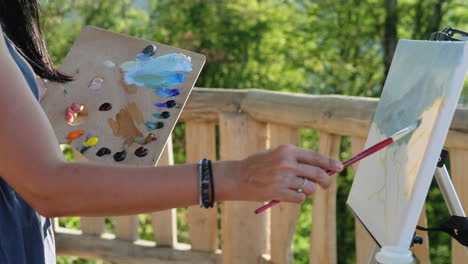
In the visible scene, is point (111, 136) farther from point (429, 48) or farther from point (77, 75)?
point (429, 48)

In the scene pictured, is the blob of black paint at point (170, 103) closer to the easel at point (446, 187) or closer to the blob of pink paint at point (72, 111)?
the blob of pink paint at point (72, 111)

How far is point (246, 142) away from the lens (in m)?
3.12

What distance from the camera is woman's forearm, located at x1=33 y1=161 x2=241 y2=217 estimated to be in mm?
1268

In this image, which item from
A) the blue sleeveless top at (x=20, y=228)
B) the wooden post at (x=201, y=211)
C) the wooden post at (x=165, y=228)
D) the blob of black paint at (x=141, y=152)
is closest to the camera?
the blue sleeveless top at (x=20, y=228)

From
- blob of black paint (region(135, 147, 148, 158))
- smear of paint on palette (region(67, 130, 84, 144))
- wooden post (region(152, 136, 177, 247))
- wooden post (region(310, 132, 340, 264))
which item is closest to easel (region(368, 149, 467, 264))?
blob of black paint (region(135, 147, 148, 158))

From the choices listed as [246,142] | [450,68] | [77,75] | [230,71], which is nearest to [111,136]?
[77,75]

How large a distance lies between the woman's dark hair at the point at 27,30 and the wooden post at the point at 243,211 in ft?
4.27

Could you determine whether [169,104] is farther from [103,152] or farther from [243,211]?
[243,211]

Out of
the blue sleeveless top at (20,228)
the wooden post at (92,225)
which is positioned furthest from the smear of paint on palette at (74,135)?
the wooden post at (92,225)

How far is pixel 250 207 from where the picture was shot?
10.3 feet

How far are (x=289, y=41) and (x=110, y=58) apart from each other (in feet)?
13.0

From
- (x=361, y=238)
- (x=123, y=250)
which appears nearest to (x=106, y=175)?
(x=361, y=238)

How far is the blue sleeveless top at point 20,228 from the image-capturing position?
5.24 ft

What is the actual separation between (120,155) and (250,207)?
3.97 ft
